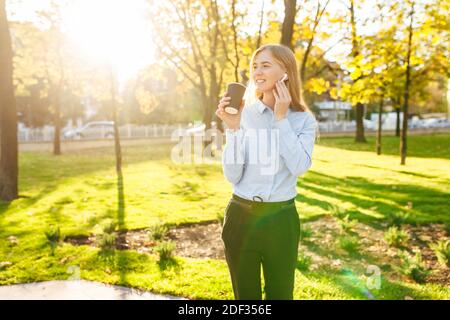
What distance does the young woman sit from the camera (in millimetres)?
2516

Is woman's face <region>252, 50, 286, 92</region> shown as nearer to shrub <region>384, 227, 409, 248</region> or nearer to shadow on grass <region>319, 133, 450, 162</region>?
shrub <region>384, 227, 409, 248</region>

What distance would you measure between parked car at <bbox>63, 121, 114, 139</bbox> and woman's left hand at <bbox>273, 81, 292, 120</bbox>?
40024mm

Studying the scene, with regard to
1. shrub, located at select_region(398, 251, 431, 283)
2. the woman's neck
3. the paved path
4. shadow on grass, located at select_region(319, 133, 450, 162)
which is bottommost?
the paved path

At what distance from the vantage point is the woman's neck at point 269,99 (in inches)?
102

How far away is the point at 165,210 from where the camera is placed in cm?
941

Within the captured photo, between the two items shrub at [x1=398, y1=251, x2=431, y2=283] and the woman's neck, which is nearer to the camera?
the woman's neck

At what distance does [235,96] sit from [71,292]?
3.44 m

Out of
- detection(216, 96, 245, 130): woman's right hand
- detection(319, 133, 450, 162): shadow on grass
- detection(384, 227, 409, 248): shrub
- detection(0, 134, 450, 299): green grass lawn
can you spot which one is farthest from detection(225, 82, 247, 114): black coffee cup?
detection(319, 133, 450, 162): shadow on grass

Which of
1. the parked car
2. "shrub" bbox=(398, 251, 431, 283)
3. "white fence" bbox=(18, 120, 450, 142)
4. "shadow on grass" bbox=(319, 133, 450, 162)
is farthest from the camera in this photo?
the parked car

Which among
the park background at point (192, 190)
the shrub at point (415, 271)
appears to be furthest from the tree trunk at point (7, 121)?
the shrub at point (415, 271)

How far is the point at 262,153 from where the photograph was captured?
2.52 metres

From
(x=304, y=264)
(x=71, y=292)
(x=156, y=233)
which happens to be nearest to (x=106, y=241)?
(x=156, y=233)

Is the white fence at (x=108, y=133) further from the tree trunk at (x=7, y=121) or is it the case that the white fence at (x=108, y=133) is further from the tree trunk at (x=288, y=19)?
the tree trunk at (x=288, y=19)
